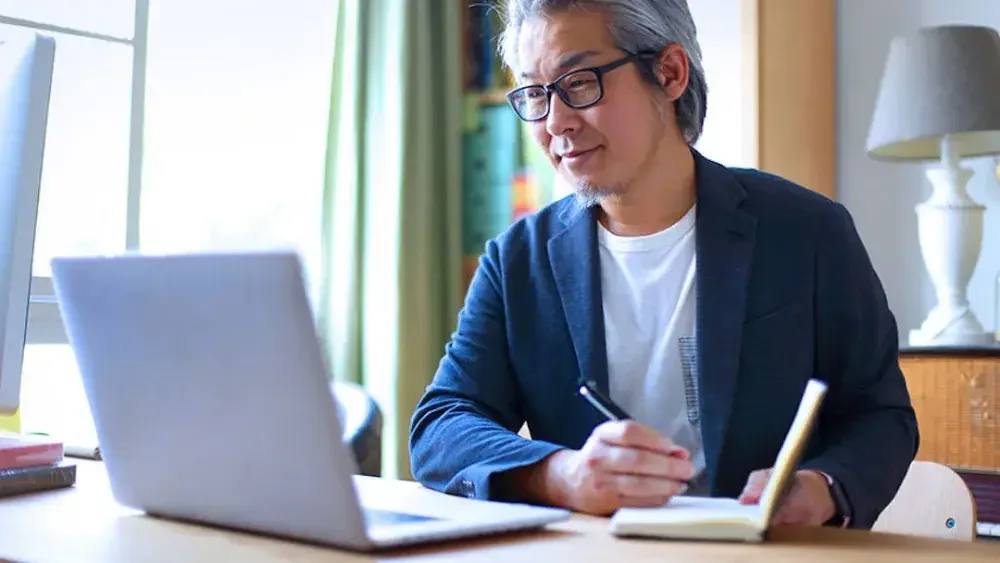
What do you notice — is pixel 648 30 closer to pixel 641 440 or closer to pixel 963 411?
pixel 641 440

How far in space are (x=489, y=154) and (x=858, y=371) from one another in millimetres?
2285

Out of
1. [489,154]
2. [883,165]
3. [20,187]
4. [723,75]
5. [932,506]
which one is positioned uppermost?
[723,75]

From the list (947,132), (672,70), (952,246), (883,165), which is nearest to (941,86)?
(947,132)

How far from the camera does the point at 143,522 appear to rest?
1.00 m

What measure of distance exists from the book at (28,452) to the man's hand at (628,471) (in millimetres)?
629

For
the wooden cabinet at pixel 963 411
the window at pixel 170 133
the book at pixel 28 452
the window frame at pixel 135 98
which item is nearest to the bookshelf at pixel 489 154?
the window at pixel 170 133

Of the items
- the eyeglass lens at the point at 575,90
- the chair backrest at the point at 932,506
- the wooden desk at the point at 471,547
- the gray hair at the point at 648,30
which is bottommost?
the chair backrest at the point at 932,506

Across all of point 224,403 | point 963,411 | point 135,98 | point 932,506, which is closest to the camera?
point 224,403

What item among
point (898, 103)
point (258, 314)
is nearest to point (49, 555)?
point (258, 314)

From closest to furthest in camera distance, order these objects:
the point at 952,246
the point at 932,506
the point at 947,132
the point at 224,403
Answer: the point at 224,403, the point at 932,506, the point at 947,132, the point at 952,246

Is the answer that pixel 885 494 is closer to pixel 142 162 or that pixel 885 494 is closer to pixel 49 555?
pixel 49 555

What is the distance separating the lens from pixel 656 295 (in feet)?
4.86

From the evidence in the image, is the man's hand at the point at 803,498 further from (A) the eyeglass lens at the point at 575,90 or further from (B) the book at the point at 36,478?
(B) the book at the point at 36,478

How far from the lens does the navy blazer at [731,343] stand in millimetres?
1352
